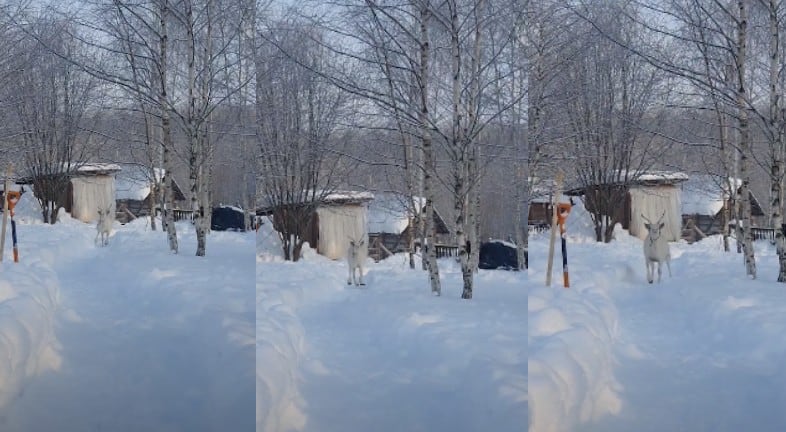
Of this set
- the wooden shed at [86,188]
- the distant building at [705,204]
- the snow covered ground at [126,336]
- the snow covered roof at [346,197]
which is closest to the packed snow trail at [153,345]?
the snow covered ground at [126,336]

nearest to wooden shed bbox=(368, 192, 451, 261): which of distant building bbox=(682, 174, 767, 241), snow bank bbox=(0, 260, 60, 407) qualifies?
distant building bbox=(682, 174, 767, 241)

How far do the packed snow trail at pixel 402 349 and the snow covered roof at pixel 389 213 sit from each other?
14cm

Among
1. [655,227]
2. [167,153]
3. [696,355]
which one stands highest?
[167,153]

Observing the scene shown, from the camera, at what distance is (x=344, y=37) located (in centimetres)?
252

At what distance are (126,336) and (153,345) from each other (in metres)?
0.13

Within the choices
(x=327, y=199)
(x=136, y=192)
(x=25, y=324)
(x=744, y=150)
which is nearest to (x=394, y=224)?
(x=327, y=199)

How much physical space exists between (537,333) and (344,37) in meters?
1.42

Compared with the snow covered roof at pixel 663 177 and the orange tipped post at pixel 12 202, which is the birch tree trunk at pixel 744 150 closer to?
the snow covered roof at pixel 663 177

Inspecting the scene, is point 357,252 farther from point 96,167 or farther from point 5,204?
point 5,204

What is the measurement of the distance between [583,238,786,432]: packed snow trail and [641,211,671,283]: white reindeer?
0.15 ft

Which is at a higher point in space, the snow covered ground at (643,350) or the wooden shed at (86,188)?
the wooden shed at (86,188)

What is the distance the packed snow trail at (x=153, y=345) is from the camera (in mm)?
2459

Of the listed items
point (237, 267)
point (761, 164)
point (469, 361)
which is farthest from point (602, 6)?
point (237, 267)

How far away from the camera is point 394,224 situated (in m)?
2.43
